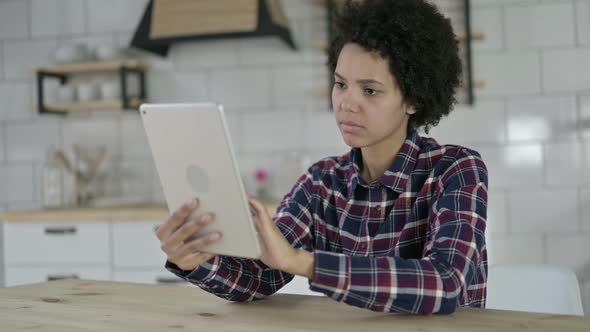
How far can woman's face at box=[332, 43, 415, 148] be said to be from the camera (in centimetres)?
144

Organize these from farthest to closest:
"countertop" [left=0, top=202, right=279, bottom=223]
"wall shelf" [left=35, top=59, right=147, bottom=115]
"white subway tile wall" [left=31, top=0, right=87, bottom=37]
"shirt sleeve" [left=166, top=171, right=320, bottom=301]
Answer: "white subway tile wall" [left=31, top=0, right=87, bottom=37]
"wall shelf" [left=35, top=59, right=147, bottom=115]
"countertop" [left=0, top=202, right=279, bottom=223]
"shirt sleeve" [left=166, top=171, right=320, bottom=301]

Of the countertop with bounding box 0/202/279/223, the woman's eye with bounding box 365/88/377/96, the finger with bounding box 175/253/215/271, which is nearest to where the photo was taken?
the finger with bounding box 175/253/215/271

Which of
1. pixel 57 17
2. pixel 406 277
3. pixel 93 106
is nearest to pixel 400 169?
pixel 406 277

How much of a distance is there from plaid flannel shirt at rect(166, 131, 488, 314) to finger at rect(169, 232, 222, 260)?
0.15 m

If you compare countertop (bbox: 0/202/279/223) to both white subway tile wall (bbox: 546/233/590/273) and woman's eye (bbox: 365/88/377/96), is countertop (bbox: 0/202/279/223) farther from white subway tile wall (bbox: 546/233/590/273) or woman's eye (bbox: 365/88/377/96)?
woman's eye (bbox: 365/88/377/96)

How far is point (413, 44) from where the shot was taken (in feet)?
4.87

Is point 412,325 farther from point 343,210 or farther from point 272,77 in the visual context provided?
point 272,77

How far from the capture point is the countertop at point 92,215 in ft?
10.4

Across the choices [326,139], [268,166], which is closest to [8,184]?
[268,166]

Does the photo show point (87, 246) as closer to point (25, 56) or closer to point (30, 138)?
point (30, 138)

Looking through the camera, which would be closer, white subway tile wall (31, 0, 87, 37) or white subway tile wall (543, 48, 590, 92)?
white subway tile wall (543, 48, 590, 92)

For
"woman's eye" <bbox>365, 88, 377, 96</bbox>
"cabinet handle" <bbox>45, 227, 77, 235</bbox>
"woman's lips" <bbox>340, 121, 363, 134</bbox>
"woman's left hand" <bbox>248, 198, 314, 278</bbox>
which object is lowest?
"cabinet handle" <bbox>45, 227, 77, 235</bbox>

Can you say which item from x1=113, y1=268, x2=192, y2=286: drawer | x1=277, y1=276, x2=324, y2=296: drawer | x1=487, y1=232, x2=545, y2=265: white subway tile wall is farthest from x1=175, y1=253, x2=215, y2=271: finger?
x1=487, y1=232, x2=545, y2=265: white subway tile wall

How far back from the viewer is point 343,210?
61.6 inches
